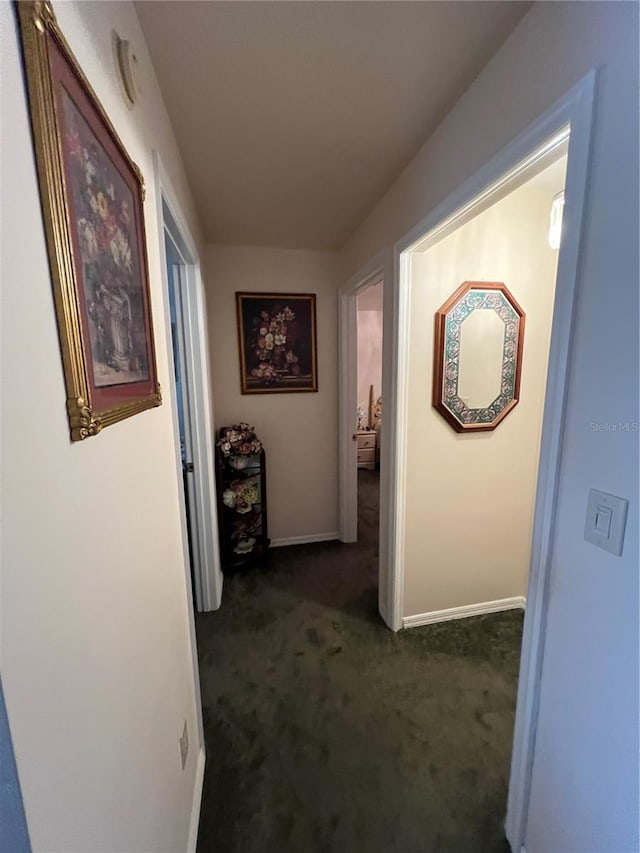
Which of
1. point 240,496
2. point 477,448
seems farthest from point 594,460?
point 240,496

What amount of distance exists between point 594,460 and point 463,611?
167 centimetres

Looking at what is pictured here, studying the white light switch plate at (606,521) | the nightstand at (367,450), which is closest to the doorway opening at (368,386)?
the nightstand at (367,450)

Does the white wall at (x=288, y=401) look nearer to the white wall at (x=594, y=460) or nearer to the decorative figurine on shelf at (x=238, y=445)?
the decorative figurine on shelf at (x=238, y=445)

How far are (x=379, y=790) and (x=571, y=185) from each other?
1948mm

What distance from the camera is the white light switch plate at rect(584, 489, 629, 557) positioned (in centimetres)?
76

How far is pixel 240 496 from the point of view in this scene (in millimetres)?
2549

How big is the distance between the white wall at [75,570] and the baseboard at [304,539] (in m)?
2.05

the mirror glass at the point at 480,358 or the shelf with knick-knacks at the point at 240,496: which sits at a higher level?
the mirror glass at the point at 480,358

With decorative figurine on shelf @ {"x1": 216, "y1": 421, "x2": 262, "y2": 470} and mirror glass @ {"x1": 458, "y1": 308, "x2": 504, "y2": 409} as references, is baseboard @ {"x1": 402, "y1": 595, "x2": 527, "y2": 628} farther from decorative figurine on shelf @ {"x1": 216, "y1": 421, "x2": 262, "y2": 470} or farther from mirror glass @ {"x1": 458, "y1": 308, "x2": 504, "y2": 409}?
decorative figurine on shelf @ {"x1": 216, "y1": 421, "x2": 262, "y2": 470}

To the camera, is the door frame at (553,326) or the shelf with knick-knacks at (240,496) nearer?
the door frame at (553,326)

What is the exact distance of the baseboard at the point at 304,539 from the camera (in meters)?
3.01

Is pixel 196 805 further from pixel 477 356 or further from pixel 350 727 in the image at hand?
pixel 477 356

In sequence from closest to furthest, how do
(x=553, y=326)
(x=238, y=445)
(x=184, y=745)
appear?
(x=553, y=326), (x=184, y=745), (x=238, y=445)

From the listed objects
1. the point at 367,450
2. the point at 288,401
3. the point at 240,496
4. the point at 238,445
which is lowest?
the point at 367,450
